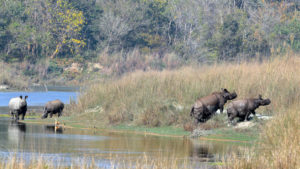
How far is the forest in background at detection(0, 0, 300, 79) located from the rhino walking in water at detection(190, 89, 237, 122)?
123 ft

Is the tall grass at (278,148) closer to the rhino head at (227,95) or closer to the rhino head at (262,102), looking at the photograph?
the rhino head at (262,102)

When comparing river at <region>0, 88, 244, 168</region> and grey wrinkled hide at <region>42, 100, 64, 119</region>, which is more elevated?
grey wrinkled hide at <region>42, 100, 64, 119</region>

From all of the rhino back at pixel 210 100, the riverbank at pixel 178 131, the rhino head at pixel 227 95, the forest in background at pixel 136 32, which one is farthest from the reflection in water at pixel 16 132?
the forest in background at pixel 136 32

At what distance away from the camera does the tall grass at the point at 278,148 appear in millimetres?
12781

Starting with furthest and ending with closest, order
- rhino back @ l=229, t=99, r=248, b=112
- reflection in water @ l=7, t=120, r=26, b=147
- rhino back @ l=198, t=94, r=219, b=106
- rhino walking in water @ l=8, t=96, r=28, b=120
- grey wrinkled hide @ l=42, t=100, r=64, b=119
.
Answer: grey wrinkled hide @ l=42, t=100, r=64, b=119, rhino walking in water @ l=8, t=96, r=28, b=120, rhino back @ l=198, t=94, r=219, b=106, rhino back @ l=229, t=99, r=248, b=112, reflection in water @ l=7, t=120, r=26, b=147

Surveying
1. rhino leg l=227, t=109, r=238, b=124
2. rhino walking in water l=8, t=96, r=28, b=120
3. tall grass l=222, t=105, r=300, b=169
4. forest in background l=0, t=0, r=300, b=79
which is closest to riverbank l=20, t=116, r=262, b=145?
rhino leg l=227, t=109, r=238, b=124

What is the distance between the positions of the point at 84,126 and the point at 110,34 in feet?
159

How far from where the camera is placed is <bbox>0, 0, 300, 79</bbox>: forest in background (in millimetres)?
63844

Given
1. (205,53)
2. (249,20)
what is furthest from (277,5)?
(205,53)

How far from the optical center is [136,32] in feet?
247

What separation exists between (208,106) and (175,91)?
405cm

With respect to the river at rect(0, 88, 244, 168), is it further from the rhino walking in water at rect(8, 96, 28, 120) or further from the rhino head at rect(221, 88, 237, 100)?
the rhino walking in water at rect(8, 96, 28, 120)

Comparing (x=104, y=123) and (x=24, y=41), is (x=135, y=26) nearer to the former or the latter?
(x=24, y=41)

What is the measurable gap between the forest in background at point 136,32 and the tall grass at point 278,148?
4385 cm
